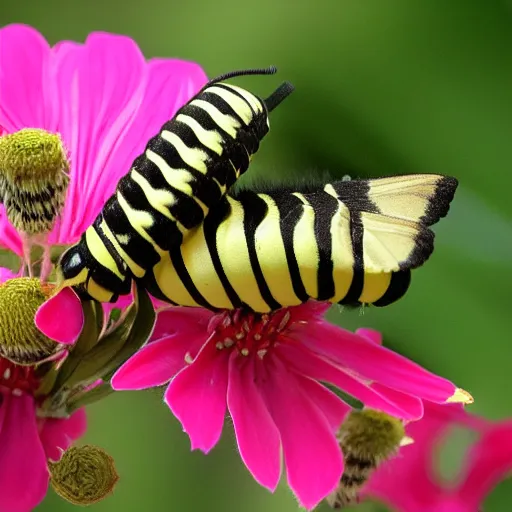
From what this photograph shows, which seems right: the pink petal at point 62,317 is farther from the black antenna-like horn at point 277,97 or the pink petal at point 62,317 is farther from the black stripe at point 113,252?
the black antenna-like horn at point 277,97

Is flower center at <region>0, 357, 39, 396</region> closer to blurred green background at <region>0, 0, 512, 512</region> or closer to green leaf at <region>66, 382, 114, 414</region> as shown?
green leaf at <region>66, 382, 114, 414</region>

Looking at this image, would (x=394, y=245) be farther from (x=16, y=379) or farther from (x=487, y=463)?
(x=487, y=463)

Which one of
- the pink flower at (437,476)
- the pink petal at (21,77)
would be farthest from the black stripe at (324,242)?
the pink flower at (437,476)

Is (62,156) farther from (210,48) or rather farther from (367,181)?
(210,48)

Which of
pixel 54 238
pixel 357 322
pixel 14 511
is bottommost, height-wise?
pixel 357 322

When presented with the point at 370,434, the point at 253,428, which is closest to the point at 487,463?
the point at 370,434

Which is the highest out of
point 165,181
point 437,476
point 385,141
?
point 165,181

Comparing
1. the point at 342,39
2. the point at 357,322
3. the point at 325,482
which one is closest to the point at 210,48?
the point at 342,39
